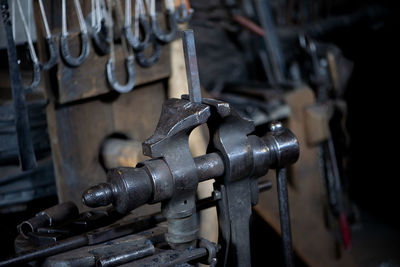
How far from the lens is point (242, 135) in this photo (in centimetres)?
104

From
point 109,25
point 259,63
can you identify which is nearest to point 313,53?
point 259,63

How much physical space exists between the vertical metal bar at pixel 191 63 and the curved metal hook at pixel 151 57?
0.71 metres

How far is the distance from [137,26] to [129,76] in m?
0.15

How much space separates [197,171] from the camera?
1.00 metres

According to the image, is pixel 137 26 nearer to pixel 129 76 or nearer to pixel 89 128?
pixel 129 76

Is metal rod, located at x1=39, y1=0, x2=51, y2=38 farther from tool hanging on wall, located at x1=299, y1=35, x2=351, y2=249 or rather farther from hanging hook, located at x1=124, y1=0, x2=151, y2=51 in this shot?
tool hanging on wall, located at x1=299, y1=35, x2=351, y2=249

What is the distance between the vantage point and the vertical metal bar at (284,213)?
115 centimetres

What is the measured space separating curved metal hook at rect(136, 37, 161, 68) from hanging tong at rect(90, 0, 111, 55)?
12 centimetres

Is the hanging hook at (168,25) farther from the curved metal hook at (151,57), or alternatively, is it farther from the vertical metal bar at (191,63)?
the vertical metal bar at (191,63)

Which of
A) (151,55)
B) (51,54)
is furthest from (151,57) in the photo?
(51,54)

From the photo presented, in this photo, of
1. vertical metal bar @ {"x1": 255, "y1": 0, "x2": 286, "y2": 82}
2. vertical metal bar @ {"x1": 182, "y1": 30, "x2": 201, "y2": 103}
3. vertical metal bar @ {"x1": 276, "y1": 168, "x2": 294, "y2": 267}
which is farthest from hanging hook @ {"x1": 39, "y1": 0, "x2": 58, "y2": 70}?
vertical metal bar @ {"x1": 255, "y1": 0, "x2": 286, "y2": 82}

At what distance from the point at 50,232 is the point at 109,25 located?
70 centimetres

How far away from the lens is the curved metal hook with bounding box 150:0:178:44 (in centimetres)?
166

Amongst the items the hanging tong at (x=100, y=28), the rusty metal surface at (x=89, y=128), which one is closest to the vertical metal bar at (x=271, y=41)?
the rusty metal surface at (x=89, y=128)
